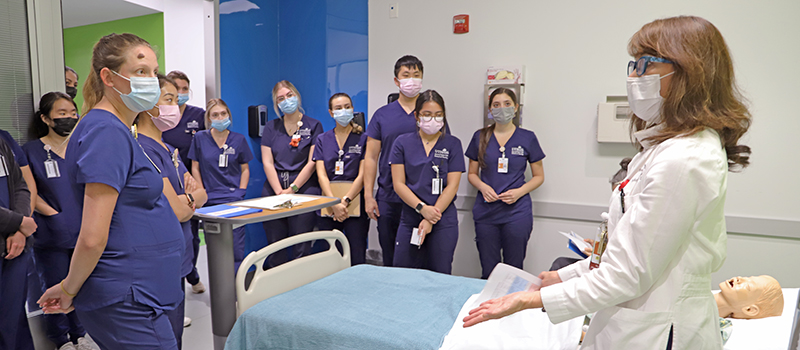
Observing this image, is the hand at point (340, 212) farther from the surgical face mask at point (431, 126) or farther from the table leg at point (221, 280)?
the table leg at point (221, 280)

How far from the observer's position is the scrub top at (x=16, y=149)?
2176 millimetres

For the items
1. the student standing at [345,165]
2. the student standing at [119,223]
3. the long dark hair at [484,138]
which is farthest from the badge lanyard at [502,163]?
the student standing at [119,223]

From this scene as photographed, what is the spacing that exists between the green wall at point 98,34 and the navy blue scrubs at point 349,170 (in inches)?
111

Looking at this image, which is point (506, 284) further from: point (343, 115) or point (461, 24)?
point (461, 24)

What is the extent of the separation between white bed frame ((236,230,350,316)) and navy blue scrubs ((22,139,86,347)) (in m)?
1.00

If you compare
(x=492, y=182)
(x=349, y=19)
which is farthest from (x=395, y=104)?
(x=349, y=19)

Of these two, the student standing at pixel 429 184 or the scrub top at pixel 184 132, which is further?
the scrub top at pixel 184 132

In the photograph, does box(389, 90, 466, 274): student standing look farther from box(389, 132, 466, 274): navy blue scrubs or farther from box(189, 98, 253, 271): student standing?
box(189, 98, 253, 271): student standing

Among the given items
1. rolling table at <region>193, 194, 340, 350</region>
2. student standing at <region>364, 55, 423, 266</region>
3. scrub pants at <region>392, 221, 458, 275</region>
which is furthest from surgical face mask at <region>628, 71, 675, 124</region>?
Result: student standing at <region>364, 55, 423, 266</region>

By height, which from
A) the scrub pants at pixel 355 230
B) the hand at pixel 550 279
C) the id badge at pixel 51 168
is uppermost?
the id badge at pixel 51 168

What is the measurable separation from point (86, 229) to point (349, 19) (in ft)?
11.1

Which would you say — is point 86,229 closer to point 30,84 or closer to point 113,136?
point 113,136

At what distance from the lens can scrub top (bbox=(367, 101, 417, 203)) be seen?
350 centimetres

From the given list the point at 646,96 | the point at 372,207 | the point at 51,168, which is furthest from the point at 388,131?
the point at 646,96
